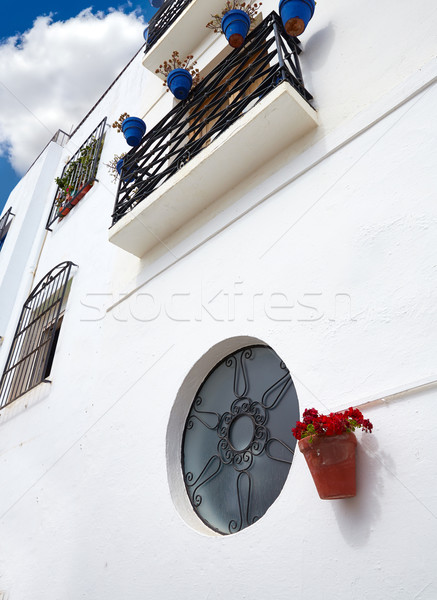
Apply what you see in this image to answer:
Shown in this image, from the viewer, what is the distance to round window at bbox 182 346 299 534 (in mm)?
2732

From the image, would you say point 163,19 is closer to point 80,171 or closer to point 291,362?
point 80,171

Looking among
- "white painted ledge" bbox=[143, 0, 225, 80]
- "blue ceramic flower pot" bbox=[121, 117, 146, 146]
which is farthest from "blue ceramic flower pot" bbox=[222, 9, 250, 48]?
"blue ceramic flower pot" bbox=[121, 117, 146, 146]

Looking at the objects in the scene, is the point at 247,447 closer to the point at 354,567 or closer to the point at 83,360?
the point at 354,567

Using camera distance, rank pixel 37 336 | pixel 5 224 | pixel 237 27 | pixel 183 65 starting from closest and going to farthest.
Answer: pixel 237 27 < pixel 183 65 < pixel 37 336 < pixel 5 224

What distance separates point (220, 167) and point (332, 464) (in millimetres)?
2506

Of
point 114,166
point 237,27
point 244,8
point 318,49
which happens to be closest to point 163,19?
point 244,8

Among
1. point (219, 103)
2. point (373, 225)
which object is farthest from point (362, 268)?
point (219, 103)

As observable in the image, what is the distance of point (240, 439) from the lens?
2.97 m

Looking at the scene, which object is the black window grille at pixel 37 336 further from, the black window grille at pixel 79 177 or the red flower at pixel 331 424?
the red flower at pixel 331 424

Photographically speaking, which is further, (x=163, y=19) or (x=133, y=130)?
(x=163, y=19)

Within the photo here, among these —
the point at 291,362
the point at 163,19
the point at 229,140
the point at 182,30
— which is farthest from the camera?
the point at 163,19

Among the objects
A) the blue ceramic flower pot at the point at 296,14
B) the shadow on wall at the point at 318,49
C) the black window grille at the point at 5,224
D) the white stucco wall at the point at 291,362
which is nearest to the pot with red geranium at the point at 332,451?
the white stucco wall at the point at 291,362

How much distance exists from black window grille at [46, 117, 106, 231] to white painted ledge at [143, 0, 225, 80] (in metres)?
1.93

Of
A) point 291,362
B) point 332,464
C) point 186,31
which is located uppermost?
point 186,31
